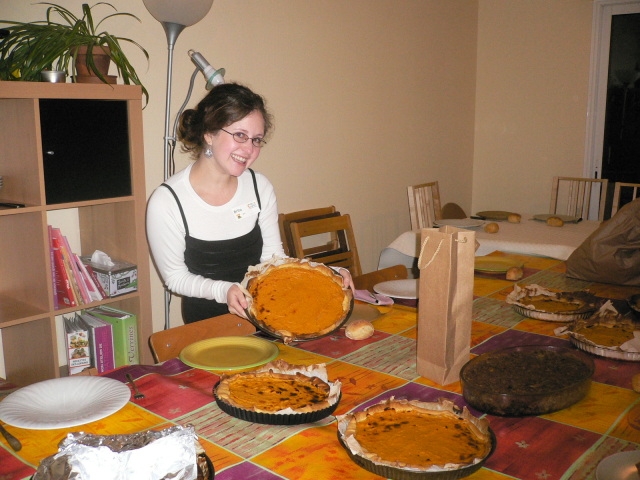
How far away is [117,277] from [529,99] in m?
3.91

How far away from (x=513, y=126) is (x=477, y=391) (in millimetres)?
4419

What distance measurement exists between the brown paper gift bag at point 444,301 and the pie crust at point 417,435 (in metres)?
0.19

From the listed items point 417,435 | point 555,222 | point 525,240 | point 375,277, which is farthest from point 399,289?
point 555,222

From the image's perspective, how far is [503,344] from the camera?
153cm

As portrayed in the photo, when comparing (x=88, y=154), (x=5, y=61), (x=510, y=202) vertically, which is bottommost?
(x=510, y=202)

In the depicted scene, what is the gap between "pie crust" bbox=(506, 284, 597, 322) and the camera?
168cm

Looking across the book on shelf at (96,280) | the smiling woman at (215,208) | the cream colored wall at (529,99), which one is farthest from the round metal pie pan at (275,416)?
the cream colored wall at (529,99)

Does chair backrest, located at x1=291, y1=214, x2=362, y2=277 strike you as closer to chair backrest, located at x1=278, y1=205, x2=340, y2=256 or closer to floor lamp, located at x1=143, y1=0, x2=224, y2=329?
chair backrest, located at x1=278, y1=205, x2=340, y2=256

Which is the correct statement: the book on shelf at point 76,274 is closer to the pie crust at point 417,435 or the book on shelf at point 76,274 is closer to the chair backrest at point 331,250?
the chair backrest at point 331,250

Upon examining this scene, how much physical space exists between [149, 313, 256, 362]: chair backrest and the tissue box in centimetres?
81

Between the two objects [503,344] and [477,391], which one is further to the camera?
[503,344]

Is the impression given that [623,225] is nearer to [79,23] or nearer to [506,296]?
[506,296]

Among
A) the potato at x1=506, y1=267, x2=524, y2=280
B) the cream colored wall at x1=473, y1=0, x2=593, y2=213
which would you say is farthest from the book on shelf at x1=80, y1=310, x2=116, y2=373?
the cream colored wall at x1=473, y1=0, x2=593, y2=213

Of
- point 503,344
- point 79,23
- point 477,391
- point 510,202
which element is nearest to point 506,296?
point 503,344
